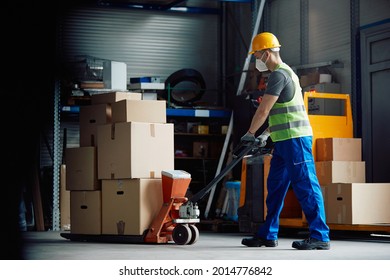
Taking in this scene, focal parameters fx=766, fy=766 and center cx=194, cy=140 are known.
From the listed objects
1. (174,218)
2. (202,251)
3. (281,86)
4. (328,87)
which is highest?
(328,87)

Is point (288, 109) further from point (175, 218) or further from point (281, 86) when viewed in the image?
point (175, 218)

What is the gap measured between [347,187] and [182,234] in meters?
1.79

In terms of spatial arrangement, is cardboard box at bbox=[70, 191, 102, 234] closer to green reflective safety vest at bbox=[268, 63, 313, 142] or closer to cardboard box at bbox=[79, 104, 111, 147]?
cardboard box at bbox=[79, 104, 111, 147]

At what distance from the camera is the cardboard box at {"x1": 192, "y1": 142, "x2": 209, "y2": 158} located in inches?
461

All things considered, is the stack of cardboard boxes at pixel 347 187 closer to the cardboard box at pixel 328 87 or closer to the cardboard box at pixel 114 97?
the cardboard box at pixel 328 87

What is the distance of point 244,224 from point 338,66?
8.76 feet

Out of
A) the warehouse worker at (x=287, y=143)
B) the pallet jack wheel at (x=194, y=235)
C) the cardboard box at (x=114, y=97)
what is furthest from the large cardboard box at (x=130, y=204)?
the warehouse worker at (x=287, y=143)

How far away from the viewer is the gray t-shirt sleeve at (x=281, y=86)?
19.2ft

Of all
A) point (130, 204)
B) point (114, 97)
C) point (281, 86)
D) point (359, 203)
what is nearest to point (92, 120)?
point (114, 97)

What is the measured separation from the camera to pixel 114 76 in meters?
10.4

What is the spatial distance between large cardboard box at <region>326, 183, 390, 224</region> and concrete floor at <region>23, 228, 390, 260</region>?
22cm

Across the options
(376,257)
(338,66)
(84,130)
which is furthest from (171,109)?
(376,257)

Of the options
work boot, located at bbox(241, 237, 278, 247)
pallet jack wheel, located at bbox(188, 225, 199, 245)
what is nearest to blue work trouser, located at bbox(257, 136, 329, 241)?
work boot, located at bbox(241, 237, 278, 247)

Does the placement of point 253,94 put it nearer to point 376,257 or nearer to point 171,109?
point 171,109
